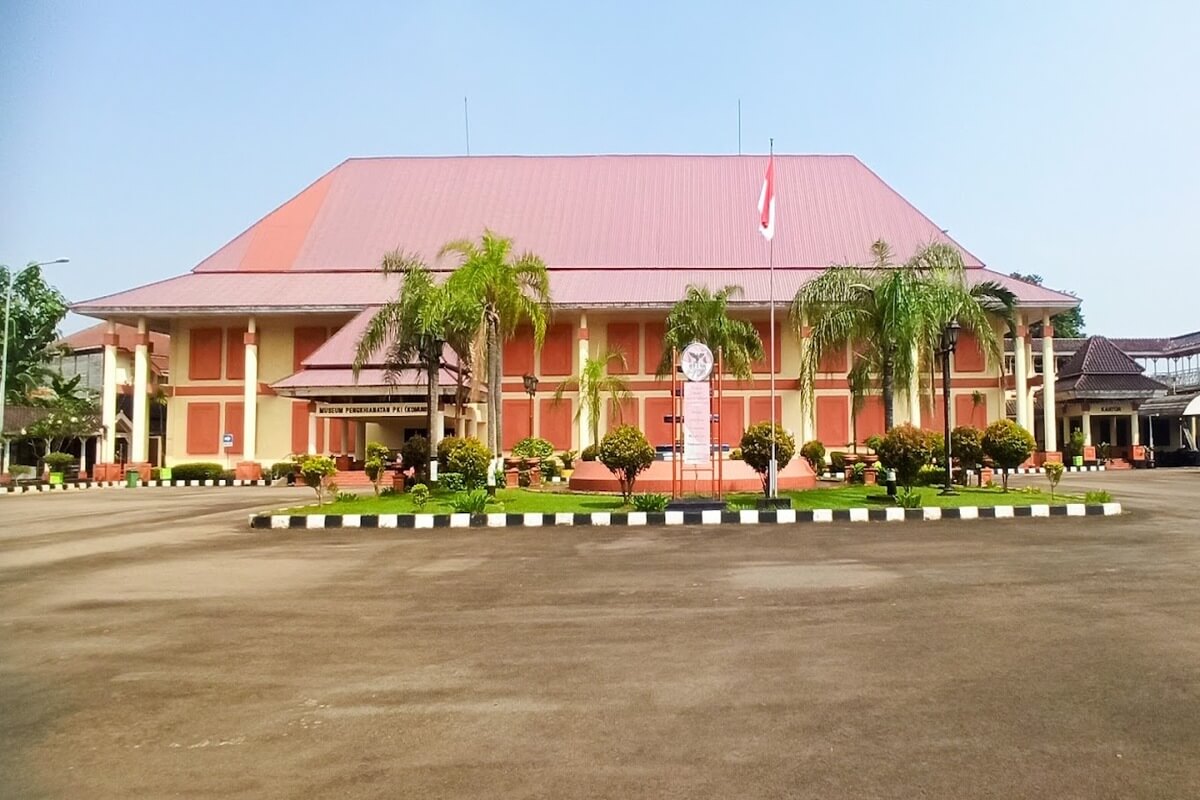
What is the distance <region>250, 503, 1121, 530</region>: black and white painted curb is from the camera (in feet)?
46.2

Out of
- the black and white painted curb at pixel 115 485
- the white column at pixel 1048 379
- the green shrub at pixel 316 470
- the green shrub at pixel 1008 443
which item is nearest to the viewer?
the green shrub at pixel 316 470

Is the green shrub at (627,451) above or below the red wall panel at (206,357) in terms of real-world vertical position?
below

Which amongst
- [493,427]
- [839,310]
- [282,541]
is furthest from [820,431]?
[282,541]

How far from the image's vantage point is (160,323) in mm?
33094

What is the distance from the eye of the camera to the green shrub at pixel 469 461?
664 inches

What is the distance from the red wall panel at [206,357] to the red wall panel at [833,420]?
20.5 meters

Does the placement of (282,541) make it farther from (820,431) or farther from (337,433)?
(820,431)

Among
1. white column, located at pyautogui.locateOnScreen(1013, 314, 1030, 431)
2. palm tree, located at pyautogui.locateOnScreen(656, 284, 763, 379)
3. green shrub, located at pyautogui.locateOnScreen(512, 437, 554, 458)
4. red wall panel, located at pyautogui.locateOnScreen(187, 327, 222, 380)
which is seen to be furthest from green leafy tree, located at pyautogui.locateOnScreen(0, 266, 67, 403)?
white column, located at pyautogui.locateOnScreen(1013, 314, 1030, 431)

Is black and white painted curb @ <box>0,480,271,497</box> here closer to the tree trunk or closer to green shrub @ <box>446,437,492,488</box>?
green shrub @ <box>446,437,492,488</box>

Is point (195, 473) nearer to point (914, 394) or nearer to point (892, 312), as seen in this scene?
point (914, 394)

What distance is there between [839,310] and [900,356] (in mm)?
1730

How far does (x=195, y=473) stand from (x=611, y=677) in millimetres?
28649

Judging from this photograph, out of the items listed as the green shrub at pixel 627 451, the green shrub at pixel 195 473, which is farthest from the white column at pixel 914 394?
the green shrub at pixel 195 473

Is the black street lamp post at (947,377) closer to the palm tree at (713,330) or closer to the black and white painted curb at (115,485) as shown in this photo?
the palm tree at (713,330)
